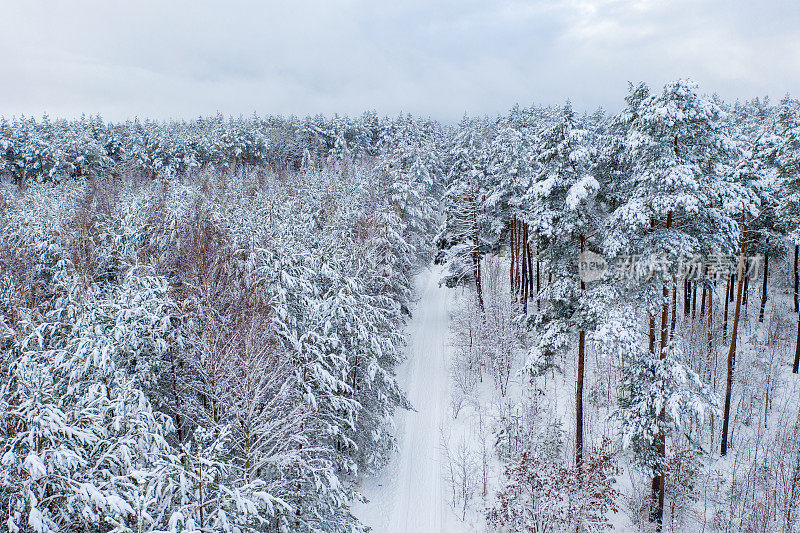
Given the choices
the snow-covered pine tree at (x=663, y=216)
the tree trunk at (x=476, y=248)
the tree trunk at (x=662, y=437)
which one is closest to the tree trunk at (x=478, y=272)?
the tree trunk at (x=476, y=248)

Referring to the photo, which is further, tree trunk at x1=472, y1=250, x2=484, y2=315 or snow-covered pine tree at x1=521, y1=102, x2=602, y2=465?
tree trunk at x1=472, y1=250, x2=484, y2=315

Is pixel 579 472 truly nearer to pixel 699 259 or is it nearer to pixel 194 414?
pixel 699 259

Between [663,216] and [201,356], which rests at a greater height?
[663,216]

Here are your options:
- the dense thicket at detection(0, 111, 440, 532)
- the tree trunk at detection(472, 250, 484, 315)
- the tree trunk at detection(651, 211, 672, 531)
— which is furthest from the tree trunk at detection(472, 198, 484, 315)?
the tree trunk at detection(651, 211, 672, 531)

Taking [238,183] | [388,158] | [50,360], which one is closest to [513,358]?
[388,158]

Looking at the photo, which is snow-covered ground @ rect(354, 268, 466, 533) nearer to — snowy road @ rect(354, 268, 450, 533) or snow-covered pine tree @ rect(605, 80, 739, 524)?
snowy road @ rect(354, 268, 450, 533)

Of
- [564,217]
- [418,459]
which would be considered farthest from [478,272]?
[564,217]

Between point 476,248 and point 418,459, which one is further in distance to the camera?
point 476,248

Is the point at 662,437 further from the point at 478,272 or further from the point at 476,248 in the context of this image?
the point at 476,248
